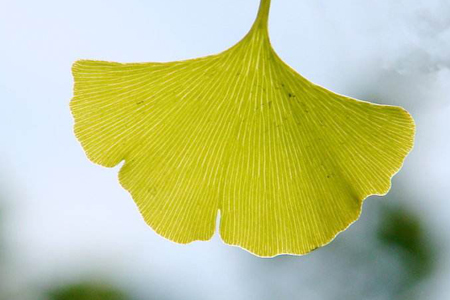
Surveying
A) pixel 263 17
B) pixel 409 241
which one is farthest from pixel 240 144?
pixel 409 241

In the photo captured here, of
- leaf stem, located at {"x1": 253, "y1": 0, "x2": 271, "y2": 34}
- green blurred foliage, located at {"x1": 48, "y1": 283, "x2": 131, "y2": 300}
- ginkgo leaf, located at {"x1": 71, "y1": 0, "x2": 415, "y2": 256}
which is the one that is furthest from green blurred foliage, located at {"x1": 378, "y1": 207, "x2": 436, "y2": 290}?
leaf stem, located at {"x1": 253, "y1": 0, "x2": 271, "y2": 34}

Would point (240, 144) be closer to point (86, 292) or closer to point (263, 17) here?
point (263, 17)

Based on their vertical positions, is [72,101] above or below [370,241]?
above

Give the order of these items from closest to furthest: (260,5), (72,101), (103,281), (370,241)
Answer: (260,5)
(72,101)
(370,241)
(103,281)

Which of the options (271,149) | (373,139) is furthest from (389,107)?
(271,149)

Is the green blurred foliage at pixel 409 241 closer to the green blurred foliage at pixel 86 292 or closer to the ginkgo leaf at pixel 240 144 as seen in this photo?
the green blurred foliage at pixel 86 292

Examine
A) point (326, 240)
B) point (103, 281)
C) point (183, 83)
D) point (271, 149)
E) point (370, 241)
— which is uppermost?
point (183, 83)

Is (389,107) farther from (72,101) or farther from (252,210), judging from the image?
(72,101)

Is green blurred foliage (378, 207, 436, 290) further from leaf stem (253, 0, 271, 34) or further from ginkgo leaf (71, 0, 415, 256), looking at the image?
leaf stem (253, 0, 271, 34)
